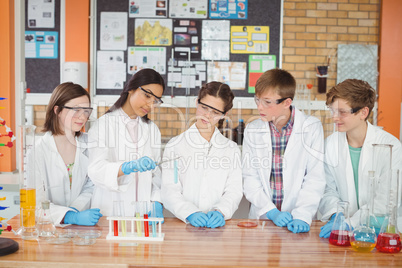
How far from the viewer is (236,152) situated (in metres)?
2.40

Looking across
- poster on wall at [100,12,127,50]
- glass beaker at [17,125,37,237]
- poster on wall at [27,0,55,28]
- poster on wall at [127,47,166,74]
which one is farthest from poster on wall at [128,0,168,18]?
glass beaker at [17,125,37,237]

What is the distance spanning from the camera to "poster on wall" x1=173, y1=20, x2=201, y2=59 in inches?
202

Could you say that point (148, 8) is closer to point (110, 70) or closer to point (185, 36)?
point (185, 36)

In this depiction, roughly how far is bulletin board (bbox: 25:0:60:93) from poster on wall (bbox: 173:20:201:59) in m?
1.43

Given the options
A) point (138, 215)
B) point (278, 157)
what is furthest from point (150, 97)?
point (278, 157)

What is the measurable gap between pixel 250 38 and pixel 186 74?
0.88 m

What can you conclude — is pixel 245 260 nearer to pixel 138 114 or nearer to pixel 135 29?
pixel 138 114

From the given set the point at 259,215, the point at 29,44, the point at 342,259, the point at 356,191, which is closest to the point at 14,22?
the point at 29,44

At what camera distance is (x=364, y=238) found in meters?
1.72

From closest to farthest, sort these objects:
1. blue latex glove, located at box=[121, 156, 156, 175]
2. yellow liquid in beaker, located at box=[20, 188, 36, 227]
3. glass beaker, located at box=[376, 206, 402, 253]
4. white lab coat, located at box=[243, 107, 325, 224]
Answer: glass beaker, located at box=[376, 206, 402, 253] → yellow liquid in beaker, located at box=[20, 188, 36, 227] → blue latex glove, located at box=[121, 156, 156, 175] → white lab coat, located at box=[243, 107, 325, 224]

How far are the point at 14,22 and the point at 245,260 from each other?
333 cm

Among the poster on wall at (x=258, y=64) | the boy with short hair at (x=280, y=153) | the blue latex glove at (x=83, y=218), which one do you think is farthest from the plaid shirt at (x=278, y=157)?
the poster on wall at (x=258, y=64)

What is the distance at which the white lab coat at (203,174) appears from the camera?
7.51 feet

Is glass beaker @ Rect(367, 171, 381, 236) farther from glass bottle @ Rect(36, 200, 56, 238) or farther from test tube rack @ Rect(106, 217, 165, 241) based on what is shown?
glass bottle @ Rect(36, 200, 56, 238)
